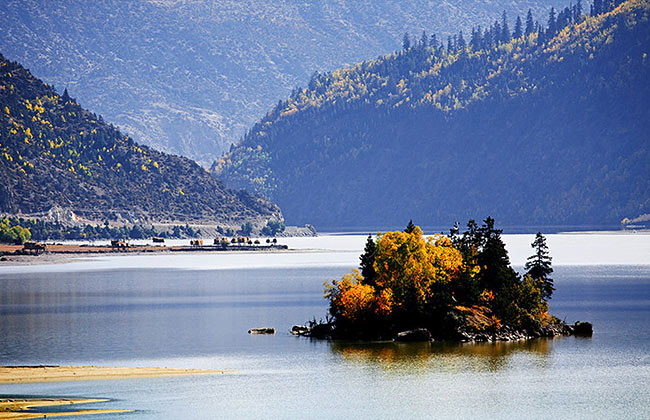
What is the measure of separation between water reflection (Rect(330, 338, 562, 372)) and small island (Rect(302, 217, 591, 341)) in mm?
1500

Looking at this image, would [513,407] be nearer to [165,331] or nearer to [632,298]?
[165,331]

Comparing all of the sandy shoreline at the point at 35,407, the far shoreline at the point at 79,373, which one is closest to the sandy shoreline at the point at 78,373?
the far shoreline at the point at 79,373

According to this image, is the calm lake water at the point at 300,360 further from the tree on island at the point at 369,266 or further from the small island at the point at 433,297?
the tree on island at the point at 369,266

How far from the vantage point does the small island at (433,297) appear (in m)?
79.6

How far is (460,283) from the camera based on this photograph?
3211 inches

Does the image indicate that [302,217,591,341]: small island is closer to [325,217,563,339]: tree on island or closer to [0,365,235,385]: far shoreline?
[325,217,563,339]: tree on island

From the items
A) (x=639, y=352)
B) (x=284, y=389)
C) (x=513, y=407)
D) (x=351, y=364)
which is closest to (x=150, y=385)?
(x=284, y=389)

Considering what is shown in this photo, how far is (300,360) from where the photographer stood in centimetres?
7256

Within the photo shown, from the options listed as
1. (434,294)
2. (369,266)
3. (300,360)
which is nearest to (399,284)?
(434,294)

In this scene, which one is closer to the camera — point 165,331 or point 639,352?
point 639,352

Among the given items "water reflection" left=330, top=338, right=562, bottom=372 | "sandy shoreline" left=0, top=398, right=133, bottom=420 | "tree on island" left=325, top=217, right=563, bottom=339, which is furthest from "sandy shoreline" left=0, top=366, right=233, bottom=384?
"tree on island" left=325, top=217, right=563, bottom=339

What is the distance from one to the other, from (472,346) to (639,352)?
9902 millimetres

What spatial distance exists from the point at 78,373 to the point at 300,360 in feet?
42.9

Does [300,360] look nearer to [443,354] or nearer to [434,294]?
[443,354]
